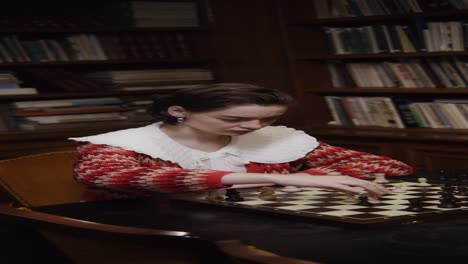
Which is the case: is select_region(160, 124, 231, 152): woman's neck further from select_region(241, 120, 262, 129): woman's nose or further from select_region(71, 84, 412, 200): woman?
select_region(241, 120, 262, 129): woman's nose

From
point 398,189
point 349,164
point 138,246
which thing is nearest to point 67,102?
point 349,164

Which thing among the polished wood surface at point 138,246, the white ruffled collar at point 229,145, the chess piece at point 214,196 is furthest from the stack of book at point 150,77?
the polished wood surface at point 138,246

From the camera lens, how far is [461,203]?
87.5 inches

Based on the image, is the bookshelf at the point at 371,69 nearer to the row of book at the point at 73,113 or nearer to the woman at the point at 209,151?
the row of book at the point at 73,113

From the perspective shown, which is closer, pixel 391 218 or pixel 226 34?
pixel 391 218

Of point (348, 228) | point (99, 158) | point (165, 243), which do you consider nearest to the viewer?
point (165, 243)

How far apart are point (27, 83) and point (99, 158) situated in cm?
296

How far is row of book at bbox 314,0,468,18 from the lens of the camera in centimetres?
530

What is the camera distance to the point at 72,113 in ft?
17.8

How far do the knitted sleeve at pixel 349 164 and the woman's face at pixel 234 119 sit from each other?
24 centimetres

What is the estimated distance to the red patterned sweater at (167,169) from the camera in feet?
8.29

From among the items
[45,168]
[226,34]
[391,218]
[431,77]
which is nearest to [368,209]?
[391,218]

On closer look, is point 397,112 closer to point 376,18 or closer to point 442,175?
point 376,18

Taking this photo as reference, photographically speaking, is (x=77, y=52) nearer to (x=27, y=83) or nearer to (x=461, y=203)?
(x=27, y=83)
